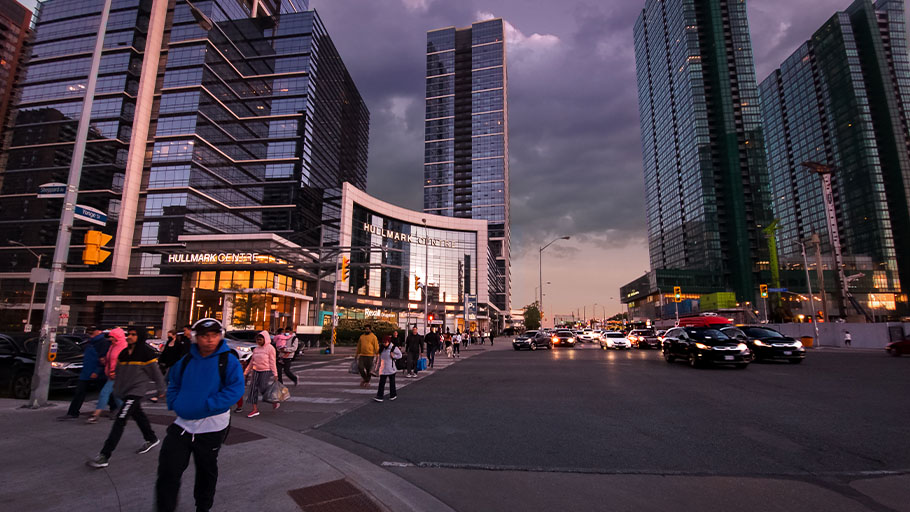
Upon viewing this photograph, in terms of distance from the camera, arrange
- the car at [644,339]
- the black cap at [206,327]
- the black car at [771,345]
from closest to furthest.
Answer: the black cap at [206,327] < the black car at [771,345] < the car at [644,339]

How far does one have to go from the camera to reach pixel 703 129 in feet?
425

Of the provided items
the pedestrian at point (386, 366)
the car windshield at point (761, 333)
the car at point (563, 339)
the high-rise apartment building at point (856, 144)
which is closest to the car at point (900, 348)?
the car windshield at point (761, 333)

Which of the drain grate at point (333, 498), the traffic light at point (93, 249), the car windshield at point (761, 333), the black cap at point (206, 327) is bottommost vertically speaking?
the drain grate at point (333, 498)

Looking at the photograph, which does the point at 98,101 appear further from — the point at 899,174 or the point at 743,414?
the point at 899,174

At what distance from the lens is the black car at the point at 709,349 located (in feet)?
53.2

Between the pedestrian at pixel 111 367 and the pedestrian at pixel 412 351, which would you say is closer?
the pedestrian at pixel 111 367

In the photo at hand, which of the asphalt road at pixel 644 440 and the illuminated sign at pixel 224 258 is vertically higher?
the illuminated sign at pixel 224 258

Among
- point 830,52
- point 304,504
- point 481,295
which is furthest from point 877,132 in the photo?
point 304,504

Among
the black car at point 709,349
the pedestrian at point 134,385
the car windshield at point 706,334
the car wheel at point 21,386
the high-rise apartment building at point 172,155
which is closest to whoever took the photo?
the pedestrian at point 134,385

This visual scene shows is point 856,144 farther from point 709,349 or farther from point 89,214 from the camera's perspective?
point 89,214

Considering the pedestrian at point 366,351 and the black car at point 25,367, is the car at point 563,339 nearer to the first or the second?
the pedestrian at point 366,351

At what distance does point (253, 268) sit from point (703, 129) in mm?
135151

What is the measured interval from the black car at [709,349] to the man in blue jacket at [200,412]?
17.8m

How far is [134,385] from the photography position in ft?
19.4
